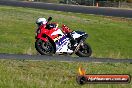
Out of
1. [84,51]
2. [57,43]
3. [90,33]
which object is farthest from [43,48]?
[90,33]

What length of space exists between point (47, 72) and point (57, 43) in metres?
3.92

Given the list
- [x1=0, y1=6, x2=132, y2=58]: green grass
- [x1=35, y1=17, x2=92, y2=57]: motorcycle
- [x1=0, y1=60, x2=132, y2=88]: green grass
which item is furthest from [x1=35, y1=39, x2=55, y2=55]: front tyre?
[x1=0, y1=6, x2=132, y2=58]: green grass

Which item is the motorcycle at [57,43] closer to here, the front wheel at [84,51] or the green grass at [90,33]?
the front wheel at [84,51]

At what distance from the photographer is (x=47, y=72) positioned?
40.8 feet

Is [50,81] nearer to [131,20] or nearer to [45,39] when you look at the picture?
[45,39]

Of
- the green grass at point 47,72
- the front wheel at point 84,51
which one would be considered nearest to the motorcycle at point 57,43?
the front wheel at point 84,51

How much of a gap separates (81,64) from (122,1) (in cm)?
6903

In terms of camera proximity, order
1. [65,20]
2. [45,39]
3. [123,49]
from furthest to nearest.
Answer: [65,20] < [123,49] < [45,39]

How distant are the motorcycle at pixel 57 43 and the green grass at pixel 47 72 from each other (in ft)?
6.76

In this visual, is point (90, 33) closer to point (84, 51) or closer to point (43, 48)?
point (84, 51)

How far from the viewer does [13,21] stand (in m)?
36.3

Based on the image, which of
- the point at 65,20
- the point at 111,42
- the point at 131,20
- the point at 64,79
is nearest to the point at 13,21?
the point at 65,20

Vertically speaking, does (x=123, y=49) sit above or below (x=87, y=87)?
below

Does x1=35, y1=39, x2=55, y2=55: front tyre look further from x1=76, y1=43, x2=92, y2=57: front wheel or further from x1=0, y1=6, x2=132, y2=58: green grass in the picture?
x1=0, y1=6, x2=132, y2=58: green grass
